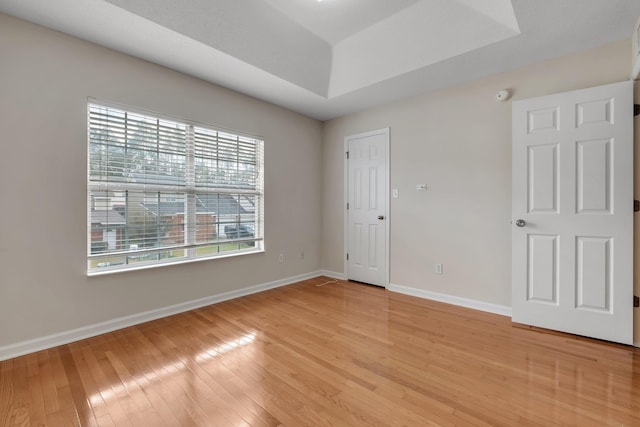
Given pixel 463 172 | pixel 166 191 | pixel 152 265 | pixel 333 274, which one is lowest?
pixel 333 274

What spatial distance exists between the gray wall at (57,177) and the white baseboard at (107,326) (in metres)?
0.04

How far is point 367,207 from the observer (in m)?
4.20

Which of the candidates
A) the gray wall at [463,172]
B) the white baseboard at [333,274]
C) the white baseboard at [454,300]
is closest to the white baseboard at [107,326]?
the white baseboard at [333,274]

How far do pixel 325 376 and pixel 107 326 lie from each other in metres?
2.10

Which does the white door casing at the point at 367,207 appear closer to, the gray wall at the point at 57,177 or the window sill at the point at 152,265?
the window sill at the point at 152,265

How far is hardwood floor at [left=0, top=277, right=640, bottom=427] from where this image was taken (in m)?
1.58

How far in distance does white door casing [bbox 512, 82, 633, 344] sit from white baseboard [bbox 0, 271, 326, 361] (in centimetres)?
318

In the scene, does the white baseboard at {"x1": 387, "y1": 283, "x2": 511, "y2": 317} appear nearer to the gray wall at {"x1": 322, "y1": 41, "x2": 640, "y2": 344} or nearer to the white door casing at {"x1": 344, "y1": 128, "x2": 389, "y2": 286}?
the gray wall at {"x1": 322, "y1": 41, "x2": 640, "y2": 344}

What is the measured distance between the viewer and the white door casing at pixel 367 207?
3996mm

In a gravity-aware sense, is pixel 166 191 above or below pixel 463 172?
below

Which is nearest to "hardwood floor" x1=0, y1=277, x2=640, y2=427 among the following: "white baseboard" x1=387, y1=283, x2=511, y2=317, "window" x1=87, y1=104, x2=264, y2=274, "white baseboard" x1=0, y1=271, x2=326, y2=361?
"white baseboard" x1=0, y1=271, x2=326, y2=361

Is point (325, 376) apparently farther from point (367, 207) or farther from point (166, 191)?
point (367, 207)

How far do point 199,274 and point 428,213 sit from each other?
9.39ft

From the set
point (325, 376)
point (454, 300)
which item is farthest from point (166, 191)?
point (454, 300)
